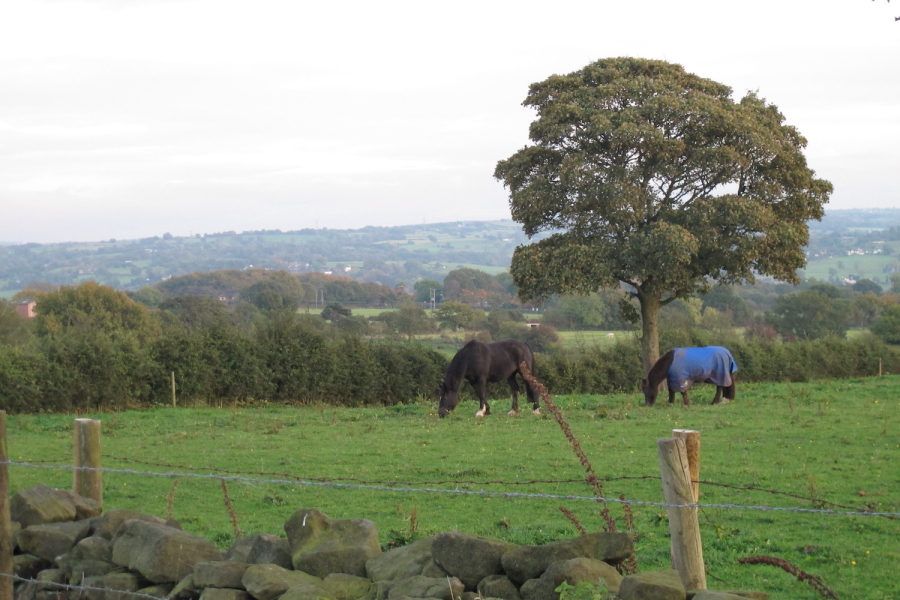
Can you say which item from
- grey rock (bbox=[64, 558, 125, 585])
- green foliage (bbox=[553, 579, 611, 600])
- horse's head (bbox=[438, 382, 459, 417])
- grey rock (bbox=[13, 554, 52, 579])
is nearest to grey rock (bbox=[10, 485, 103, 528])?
grey rock (bbox=[13, 554, 52, 579])

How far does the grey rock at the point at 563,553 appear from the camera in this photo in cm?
509

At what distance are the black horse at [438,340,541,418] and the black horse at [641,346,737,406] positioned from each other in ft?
9.64

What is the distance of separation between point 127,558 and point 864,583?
17.9 feet


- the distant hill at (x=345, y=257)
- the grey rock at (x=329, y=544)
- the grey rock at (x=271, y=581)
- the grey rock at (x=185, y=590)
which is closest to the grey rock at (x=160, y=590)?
the grey rock at (x=185, y=590)

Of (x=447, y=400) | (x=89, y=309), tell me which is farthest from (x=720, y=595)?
(x=89, y=309)

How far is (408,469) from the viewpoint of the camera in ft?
40.3

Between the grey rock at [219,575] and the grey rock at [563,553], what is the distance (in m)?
1.81

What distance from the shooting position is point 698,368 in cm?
2158

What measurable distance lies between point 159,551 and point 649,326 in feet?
70.9

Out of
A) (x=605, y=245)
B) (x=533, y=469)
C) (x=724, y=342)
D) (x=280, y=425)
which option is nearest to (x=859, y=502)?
(x=533, y=469)

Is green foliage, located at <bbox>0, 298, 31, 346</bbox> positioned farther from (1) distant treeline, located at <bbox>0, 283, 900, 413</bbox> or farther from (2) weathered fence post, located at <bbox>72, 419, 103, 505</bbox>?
(2) weathered fence post, located at <bbox>72, 419, 103, 505</bbox>

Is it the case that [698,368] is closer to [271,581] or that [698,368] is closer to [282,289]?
[271,581]

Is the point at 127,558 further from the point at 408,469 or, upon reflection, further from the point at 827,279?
the point at 827,279

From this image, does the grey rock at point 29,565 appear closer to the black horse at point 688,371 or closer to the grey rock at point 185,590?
the grey rock at point 185,590
